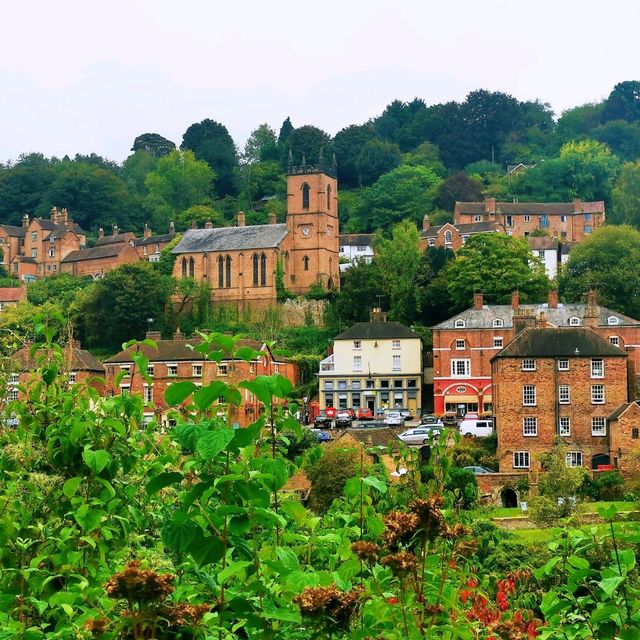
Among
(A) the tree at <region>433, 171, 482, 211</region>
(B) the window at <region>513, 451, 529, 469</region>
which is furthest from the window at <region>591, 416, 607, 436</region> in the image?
(A) the tree at <region>433, 171, 482, 211</region>

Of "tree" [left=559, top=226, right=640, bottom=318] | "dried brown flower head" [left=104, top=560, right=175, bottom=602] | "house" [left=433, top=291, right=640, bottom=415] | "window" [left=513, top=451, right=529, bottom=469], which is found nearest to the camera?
"dried brown flower head" [left=104, top=560, right=175, bottom=602]

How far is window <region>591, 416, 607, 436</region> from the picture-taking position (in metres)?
50.0

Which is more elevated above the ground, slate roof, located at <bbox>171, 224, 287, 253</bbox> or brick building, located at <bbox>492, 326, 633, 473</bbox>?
slate roof, located at <bbox>171, 224, 287, 253</bbox>

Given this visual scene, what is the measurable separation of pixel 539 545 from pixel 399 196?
78.7 metres

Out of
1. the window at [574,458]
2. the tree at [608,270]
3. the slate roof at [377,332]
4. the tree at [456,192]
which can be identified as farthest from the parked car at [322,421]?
the tree at [456,192]

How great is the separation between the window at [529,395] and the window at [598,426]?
247cm

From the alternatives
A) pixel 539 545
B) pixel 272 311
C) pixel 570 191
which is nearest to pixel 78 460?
pixel 539 545

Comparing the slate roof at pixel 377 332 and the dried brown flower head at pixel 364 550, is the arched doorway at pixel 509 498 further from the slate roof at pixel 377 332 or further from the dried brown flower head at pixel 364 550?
the dried brown flower head at pixel 364 550

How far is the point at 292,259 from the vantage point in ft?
281

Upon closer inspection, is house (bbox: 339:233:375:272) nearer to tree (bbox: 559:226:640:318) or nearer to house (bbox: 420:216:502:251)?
house (bbox: 420:216:502:251)

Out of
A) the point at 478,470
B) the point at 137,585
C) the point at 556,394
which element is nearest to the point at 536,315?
the point at 556,394

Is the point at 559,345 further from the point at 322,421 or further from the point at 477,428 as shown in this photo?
the point at 322,421

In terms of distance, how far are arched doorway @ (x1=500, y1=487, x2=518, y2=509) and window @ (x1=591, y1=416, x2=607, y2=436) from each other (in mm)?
5201

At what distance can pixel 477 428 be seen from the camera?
54281 mm
